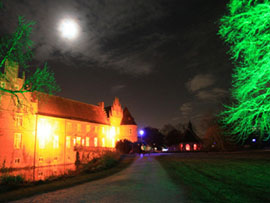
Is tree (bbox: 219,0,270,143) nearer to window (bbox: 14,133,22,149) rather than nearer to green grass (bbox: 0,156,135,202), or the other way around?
green grass (bbox: 0,156,135,202)

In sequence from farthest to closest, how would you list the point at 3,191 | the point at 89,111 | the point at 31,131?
the point at 89,111, the point at 31,131, the point at 3,191

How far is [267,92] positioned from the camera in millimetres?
9219

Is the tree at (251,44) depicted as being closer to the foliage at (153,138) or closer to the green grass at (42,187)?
the green grass at (42,187)

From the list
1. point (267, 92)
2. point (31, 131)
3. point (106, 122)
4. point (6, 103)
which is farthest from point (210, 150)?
point (267, 92)

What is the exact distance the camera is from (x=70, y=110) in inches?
1737

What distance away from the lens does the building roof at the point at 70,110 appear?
3803 centimetres

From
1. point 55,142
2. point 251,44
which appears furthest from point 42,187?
point 55,142

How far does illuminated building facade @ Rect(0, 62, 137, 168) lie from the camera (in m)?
30.0

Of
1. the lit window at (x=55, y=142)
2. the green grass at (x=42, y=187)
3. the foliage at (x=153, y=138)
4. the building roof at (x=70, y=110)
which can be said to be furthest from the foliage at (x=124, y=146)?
the foliage at (x=153, y=138)

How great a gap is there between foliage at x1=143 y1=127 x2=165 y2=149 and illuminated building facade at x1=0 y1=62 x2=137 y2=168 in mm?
29188

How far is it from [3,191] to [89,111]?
38415mm

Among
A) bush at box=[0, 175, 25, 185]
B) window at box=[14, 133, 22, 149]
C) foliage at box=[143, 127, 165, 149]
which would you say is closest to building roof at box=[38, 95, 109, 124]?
window at box=[14, 133, 22, 149]

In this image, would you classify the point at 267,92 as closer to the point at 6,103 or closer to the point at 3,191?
the point at 3,191

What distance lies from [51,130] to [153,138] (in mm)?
53600
